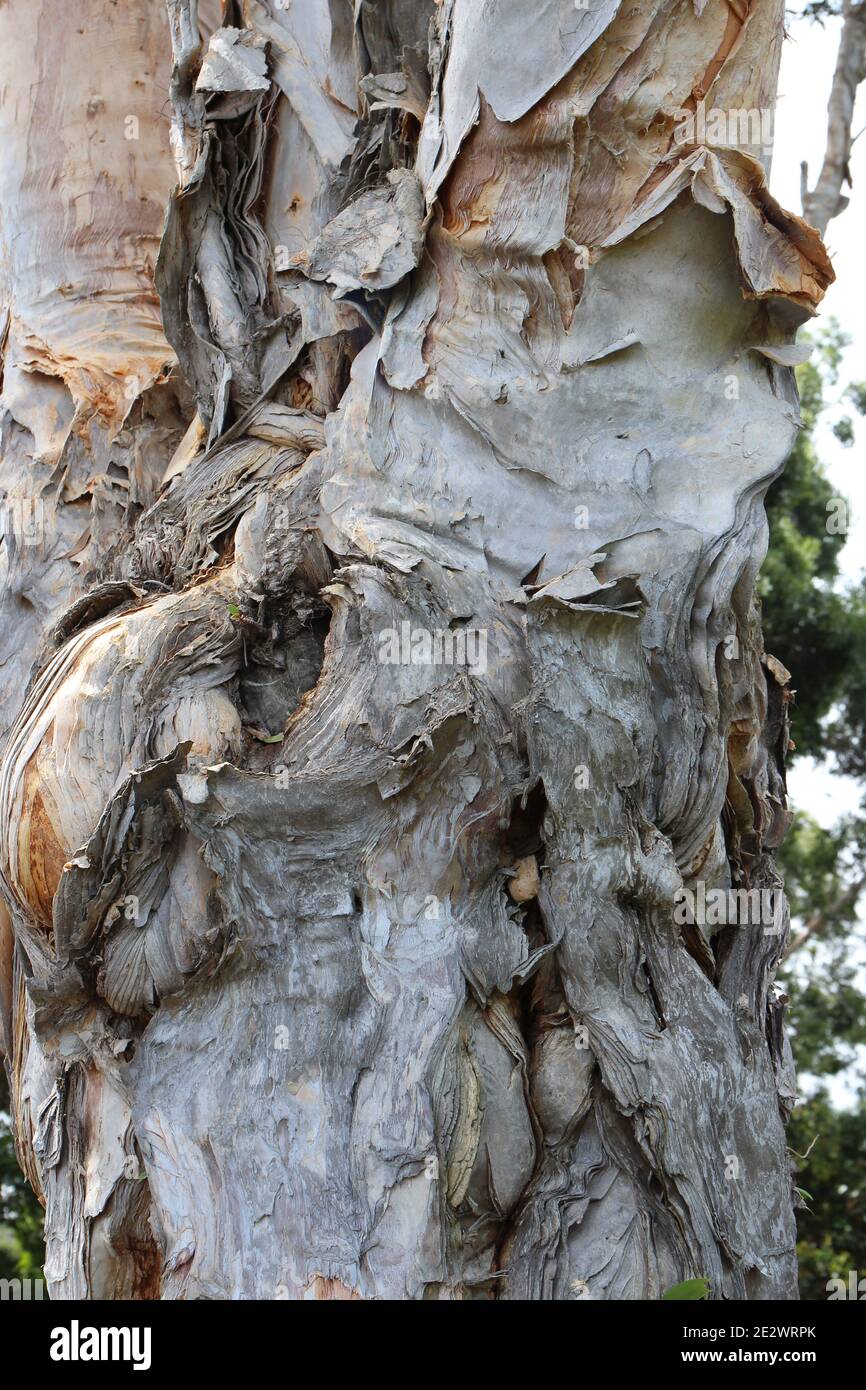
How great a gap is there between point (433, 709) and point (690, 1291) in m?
1.09

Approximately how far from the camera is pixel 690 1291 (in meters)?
2.46

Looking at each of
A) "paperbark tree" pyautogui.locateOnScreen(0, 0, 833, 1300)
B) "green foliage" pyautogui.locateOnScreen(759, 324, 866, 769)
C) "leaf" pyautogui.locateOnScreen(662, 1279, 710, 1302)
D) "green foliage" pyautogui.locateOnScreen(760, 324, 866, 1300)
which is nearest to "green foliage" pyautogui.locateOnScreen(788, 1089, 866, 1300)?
"green foliage" pyautogui.locateOnScreen(760, 324, 866, 1300)

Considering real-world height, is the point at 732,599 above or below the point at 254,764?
above

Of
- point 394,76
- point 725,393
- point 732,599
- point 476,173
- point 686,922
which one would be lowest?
point 686,922

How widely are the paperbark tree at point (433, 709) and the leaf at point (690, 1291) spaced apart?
0.07 metres

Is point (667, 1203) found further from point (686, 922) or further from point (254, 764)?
point (254, 764)

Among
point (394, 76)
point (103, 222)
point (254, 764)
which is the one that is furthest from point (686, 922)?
point (103, 222)

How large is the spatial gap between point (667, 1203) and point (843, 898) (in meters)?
8.48

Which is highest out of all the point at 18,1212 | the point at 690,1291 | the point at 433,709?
the point at 433,709

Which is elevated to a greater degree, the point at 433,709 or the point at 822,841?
the point at 822,841

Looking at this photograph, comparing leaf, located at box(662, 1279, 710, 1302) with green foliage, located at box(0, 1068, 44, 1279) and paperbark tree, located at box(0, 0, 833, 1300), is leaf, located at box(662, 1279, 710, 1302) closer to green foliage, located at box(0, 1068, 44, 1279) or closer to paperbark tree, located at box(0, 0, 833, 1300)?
paperbark tree, located at box(0, 0, 833, 1300)

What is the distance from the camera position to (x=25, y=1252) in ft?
27.4

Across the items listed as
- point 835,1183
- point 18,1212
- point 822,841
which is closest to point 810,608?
point 822,841

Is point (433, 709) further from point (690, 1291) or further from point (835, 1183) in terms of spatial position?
point (835, 1183)
